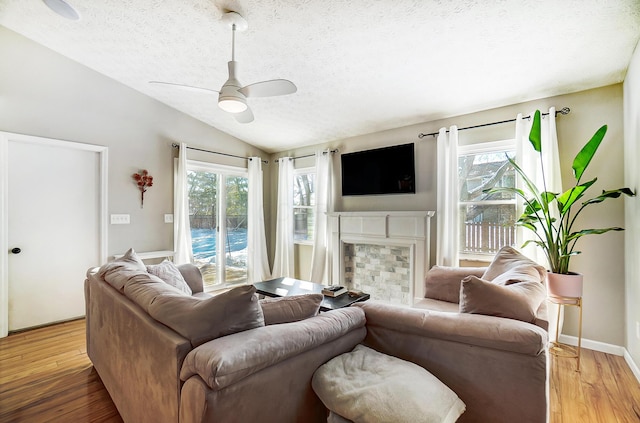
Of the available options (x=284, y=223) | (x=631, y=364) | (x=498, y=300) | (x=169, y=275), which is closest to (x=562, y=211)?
(x=631, y=364)

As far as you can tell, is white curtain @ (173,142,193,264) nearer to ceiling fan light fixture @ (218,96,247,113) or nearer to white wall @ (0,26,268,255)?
white wall @ (0,26,268,255)

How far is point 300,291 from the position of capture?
9.80 ft

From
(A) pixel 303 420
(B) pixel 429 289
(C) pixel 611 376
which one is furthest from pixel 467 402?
(C) pixel 611 376

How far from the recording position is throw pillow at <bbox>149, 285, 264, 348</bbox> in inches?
47.1

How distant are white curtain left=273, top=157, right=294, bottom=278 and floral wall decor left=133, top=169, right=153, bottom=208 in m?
1.97

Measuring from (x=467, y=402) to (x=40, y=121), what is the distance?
4616 mm

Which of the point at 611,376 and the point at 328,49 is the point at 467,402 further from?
the point at 328,49

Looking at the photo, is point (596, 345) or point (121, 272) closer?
point (121, 272)

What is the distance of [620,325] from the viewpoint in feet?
8.68

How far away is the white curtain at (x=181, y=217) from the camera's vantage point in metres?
4.16

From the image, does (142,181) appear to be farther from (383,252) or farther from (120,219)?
(383,252)

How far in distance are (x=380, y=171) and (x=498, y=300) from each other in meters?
2.66

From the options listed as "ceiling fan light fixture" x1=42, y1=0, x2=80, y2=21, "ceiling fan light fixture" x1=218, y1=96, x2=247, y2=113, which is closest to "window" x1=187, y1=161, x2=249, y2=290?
"ceiling fan light fixture" x1=42, y1=0, x2=80, y2=21

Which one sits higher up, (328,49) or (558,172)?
(328,49)
